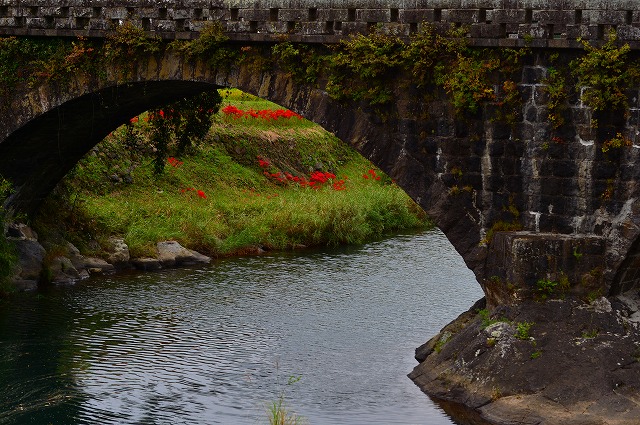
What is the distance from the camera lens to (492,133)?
16.5 m

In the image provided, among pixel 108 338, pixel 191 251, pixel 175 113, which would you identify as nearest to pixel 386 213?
pixel 191 251

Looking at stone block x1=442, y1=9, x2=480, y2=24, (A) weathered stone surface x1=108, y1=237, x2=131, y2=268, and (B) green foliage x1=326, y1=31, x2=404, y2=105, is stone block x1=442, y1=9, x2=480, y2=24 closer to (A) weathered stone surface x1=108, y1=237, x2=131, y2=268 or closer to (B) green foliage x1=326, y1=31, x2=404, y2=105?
(B) green foliage x1=326, y1=31, x2=404, y2=105

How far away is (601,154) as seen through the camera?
51.6ft

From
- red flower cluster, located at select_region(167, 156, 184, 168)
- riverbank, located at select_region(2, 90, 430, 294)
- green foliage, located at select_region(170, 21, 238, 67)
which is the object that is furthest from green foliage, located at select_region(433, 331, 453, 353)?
red flower cluster, located at select_region(167, 156, 184, 168)

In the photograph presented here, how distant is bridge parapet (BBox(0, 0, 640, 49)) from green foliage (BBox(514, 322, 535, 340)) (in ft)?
12.5

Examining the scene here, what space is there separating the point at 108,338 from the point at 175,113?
234 inches

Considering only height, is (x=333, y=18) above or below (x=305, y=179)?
above

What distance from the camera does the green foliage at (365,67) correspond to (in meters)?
17.0

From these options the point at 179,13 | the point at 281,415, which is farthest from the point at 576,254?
the point at 179,13

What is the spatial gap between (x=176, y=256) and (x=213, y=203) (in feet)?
15.0

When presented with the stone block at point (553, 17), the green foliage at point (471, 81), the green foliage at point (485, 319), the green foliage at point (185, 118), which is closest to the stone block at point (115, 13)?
the green foliage at point (185, 118)

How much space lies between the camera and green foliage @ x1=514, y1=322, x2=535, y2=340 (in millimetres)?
15992

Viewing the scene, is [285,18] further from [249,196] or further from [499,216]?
[249,196]

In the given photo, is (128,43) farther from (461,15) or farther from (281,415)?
(281,415)
